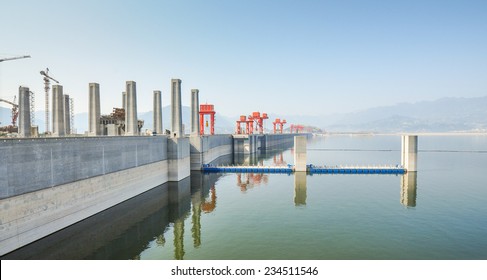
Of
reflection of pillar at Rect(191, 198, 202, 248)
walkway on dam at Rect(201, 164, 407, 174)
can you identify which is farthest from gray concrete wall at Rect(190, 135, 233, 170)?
reflection of pillar at Rect(191, 198, 202, 248)

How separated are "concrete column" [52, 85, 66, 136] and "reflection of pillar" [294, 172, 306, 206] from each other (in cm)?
3712

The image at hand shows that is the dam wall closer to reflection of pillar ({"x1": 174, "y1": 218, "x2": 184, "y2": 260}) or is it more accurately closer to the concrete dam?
the concrete dam

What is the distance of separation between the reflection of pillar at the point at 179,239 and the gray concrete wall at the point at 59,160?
11561 mm

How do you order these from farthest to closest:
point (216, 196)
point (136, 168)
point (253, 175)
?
point (253, 175), point (216, 196), point (136, 168)

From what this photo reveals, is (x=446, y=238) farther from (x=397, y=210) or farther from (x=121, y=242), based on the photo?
(x=121, y=242)

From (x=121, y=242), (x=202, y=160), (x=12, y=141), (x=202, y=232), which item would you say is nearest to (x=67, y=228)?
(x=121, y=242)

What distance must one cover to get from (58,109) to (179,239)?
28.3 metres

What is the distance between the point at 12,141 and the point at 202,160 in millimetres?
49830

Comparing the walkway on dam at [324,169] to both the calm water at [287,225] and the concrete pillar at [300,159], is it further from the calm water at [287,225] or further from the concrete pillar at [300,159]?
the calm water at [287,225]

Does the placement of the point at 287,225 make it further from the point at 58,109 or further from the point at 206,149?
the point at 206,149

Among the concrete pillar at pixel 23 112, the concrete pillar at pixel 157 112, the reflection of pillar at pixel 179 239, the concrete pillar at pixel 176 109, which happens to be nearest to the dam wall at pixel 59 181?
the reflection of pillar at pixel 179 239

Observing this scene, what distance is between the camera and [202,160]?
71562mm

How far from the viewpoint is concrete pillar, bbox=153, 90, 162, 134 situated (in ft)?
202

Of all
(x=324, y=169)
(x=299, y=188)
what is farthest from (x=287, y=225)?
(x=324, y=169)
